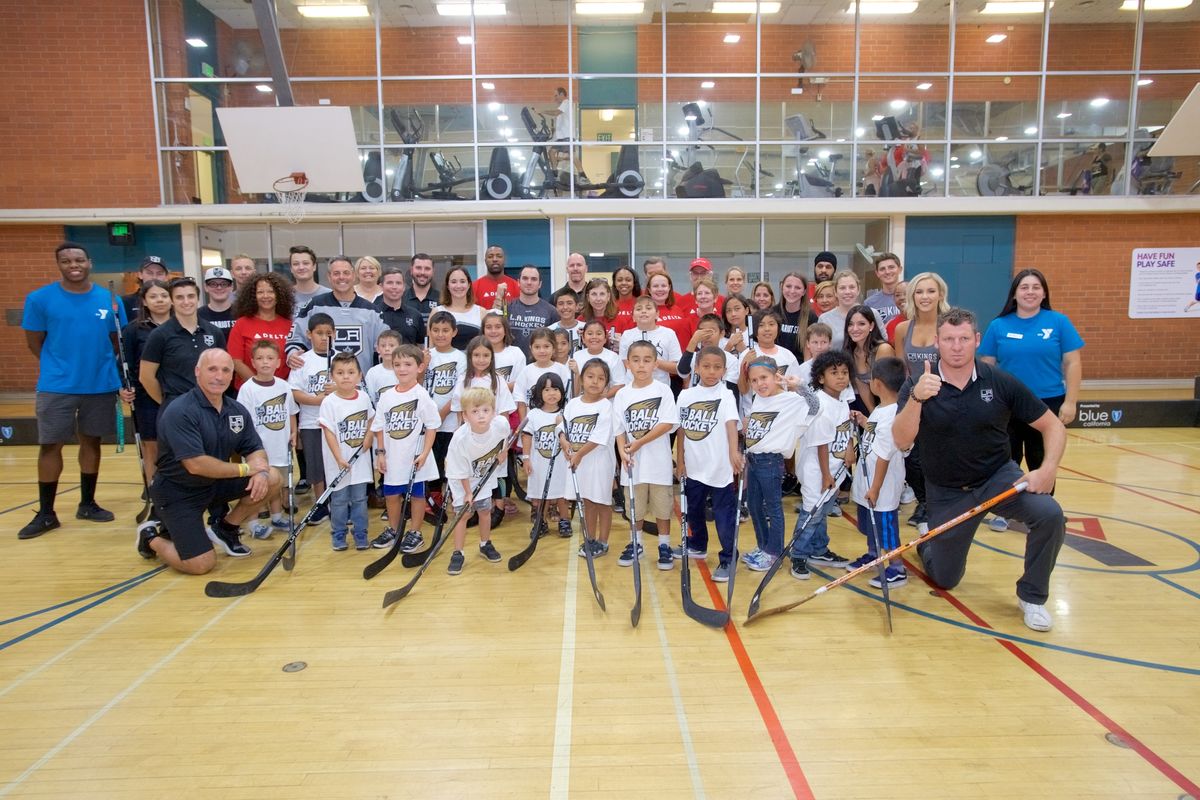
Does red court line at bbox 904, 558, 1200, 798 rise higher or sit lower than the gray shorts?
lower

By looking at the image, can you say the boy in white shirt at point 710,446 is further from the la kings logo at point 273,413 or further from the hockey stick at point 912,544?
the la kings logo at point 273,413

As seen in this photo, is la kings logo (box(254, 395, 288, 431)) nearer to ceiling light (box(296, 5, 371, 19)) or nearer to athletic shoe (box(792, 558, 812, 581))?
athletic shoe (box(792, 558, 812, 581))

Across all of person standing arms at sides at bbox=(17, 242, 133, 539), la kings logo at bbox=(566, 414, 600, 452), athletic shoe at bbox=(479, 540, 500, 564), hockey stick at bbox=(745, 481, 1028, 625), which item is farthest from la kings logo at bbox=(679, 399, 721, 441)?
person standing arms at sides at bbox=(17, 242, 133, 539)

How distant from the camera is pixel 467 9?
11.8m

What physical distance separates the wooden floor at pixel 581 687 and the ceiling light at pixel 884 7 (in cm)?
1075

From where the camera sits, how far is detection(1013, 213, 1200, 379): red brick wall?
1124cm

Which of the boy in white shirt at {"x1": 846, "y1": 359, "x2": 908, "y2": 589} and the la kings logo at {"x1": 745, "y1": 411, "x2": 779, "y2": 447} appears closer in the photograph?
the boy in white shirt at {"x1": 846, "y1": 359, "x2": 908, "y2": 589}

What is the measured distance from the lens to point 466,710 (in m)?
2.89

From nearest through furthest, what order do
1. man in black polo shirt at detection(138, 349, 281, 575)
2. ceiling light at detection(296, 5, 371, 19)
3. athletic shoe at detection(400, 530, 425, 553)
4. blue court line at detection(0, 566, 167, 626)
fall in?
blue court line at detection(0, 566, 167, 626) → man in black polo shirt at detection(138, 349, 281, 575) → athletic shoe at detection(400, 530, 425, 553) → ceiling light at detection(296, 5, 371, 19)

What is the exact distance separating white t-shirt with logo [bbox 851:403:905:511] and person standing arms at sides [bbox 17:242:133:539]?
5.43m

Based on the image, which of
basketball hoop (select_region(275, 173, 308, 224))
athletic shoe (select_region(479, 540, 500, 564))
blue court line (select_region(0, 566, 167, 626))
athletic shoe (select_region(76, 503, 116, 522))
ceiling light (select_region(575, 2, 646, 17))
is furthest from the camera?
ceiling light (select_region(575, 2, 646, 17))

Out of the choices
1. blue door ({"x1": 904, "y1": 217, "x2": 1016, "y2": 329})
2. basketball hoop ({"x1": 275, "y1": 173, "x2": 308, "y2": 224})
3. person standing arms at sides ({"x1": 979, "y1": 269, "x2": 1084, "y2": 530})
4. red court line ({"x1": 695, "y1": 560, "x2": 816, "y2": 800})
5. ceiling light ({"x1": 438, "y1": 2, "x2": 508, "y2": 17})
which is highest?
ceiling light ({"x1": 438, "y1": 2, "x2": 508, "y2": 17})

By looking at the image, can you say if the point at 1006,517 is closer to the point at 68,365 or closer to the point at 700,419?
the point at 700,419

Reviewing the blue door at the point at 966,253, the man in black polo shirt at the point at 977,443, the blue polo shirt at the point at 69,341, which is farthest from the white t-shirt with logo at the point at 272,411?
the blue door at the point at 966,253
